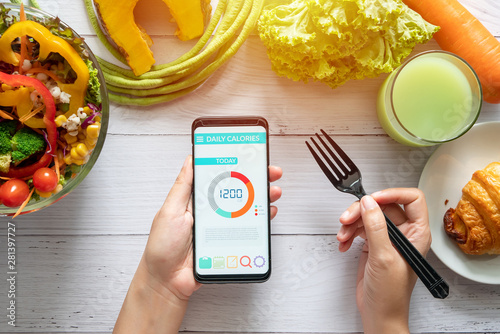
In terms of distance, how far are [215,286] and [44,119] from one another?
1.67 ft

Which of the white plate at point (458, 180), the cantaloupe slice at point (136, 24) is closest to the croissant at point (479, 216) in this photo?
the white plate at point (458, 180)

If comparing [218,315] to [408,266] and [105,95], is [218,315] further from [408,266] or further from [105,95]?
[105,95]

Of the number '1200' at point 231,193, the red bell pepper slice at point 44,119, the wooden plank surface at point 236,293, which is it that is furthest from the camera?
the wooden plank surface at point 236,293

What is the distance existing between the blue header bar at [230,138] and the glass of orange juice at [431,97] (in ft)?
0.95

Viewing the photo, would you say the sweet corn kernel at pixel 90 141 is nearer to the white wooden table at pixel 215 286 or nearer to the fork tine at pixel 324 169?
the white wooden table at pixel 215 286

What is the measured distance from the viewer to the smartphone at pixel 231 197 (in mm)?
782

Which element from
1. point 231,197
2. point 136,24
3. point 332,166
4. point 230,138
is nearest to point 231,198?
point 231,197

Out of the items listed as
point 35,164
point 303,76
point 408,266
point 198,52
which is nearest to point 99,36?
point 198,52

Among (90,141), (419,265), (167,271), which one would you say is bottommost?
(167,271)

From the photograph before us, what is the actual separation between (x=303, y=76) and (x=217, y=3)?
0.86ft

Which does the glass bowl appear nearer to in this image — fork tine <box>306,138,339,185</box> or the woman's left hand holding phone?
the woman's left hand holding phone

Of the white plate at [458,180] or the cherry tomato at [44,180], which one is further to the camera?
the white plate at [458,180]

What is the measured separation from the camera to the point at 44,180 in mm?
690

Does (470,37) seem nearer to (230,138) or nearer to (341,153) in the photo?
(341,153)
